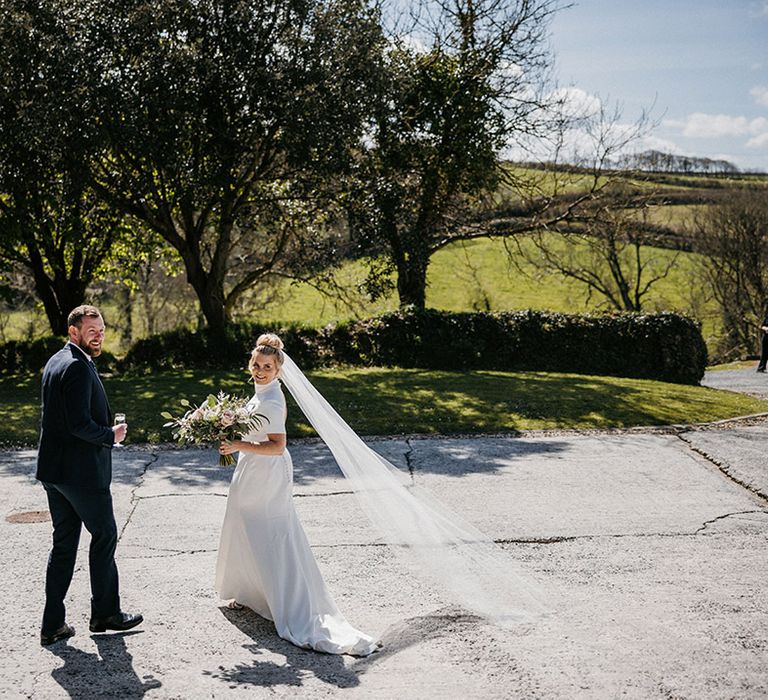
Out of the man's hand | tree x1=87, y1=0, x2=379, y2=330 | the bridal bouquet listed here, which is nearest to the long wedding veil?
the bridal bouquet

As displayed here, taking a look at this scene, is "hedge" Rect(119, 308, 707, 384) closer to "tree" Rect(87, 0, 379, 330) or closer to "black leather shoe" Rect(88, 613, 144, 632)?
"tree" Rect(87, 0, 379, 330)

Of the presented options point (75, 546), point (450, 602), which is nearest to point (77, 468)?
point (75, 546)

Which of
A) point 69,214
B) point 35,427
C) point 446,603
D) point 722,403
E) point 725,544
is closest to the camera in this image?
point 446,603

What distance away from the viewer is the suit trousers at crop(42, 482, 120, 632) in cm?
591

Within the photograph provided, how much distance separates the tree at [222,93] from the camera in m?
17.5

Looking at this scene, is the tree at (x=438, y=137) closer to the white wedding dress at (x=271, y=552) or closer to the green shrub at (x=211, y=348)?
the green shrub at (x=211, y=348)

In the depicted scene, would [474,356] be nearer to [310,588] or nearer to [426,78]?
[426,78]

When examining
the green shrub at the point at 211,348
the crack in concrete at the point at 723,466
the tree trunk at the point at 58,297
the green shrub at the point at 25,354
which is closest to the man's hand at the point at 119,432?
the crack in concrete at the point at 723,466

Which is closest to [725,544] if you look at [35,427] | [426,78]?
[35,427]

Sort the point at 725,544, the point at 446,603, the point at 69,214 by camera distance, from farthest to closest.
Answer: the point at 69,214, the point at 725,544, the point at 446,603

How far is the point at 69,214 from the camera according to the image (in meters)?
19.8

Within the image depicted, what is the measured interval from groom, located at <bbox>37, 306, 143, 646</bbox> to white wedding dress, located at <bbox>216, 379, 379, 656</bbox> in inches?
36.2

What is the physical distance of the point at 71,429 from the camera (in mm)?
5789

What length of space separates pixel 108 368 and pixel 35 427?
7738 mm
